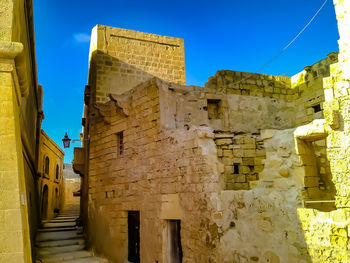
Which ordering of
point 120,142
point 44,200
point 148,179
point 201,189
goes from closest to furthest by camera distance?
point 201,189 → point 148,179 → point 120,142 → point 44,200

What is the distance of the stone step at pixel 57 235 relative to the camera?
1080 cm

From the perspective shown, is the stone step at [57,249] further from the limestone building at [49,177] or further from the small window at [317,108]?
the small window at [317,108]

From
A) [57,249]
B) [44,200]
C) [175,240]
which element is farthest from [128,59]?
[44,200]

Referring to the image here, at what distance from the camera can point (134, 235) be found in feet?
26.0

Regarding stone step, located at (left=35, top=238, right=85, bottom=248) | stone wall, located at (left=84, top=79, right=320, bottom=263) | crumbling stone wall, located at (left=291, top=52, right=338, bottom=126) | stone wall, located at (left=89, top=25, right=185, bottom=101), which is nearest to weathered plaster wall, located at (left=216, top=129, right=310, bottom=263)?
stone wall, located at (left=84, top=79, right=320, bottom=263)

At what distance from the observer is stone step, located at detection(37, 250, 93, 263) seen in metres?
8.96

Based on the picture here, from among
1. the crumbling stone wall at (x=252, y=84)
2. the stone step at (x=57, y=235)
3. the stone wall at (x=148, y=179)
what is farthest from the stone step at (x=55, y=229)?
the crumbling stone wall at (x=252, y=84)

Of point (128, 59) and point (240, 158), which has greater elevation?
point (128, 59)

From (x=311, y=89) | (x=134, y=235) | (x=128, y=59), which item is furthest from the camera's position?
(x=128, y=59)

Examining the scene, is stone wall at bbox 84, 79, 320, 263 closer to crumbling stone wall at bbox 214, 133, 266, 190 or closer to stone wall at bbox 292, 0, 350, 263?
crumbling stone wall at bbox 214, 133, 266, 190

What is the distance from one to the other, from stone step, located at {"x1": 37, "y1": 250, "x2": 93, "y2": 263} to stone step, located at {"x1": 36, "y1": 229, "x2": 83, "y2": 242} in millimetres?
1515

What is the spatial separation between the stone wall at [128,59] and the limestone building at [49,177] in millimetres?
6379

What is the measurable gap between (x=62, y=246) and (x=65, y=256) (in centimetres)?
106

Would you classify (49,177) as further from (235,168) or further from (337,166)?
(337,166)
